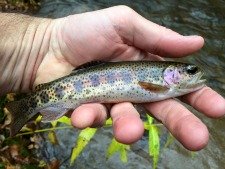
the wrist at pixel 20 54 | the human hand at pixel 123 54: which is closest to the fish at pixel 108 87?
the human hand at pixel 123 54

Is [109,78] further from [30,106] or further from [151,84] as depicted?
[30,106]

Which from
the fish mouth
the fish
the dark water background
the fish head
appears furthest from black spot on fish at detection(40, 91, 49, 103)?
the dark water background

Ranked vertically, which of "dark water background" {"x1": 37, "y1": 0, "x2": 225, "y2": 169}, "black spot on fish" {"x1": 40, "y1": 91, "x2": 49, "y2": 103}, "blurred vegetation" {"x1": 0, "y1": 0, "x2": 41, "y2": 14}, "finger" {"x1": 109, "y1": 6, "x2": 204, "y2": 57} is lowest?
"dark water background" {"x1": 37, "y1": 0, "x2": 225, "y2": 169}

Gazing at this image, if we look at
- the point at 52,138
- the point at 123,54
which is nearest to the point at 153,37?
the point at 123,54

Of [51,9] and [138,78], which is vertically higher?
[138,78]

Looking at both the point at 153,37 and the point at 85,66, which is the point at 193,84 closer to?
the point at 153,37

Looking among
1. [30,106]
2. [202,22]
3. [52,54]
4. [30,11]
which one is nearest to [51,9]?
[30,11]

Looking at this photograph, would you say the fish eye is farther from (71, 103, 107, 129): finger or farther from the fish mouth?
(71, 103, 107, 129): finger
